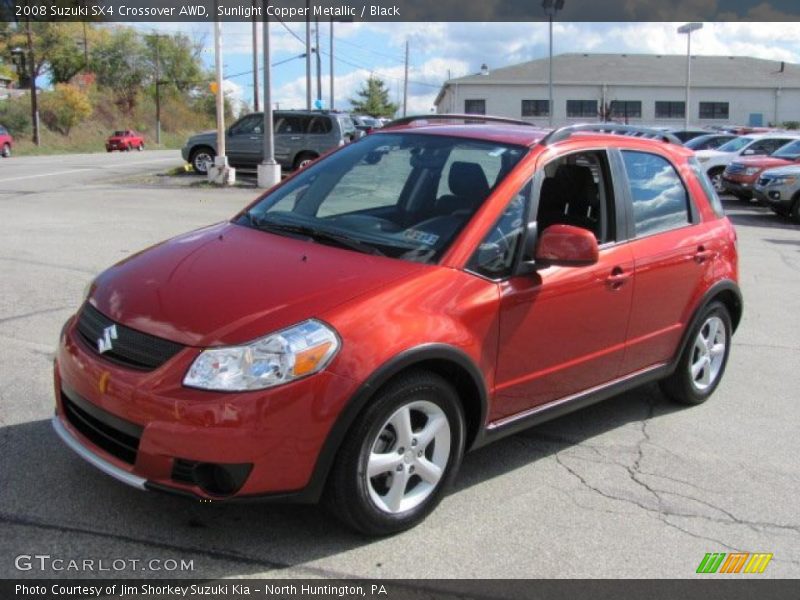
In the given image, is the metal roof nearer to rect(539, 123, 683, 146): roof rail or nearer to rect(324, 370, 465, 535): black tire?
rect(539, 123, 683, 146): roof rail

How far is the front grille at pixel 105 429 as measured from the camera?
3197mm

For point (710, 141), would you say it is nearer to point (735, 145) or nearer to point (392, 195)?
point (735, 145)

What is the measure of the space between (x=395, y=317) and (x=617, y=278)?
5.22ft

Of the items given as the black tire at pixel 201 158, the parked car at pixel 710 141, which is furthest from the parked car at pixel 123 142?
the parked car at pixel 710 141

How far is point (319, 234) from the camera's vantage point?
406 centimetres

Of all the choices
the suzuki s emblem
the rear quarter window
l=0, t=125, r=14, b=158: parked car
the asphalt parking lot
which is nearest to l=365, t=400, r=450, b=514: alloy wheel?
the asphalt parking lot

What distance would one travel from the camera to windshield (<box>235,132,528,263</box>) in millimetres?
3941

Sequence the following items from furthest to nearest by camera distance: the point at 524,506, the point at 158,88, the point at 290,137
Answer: the point at 158,88 < the point at 290,137 < the point at 524,506

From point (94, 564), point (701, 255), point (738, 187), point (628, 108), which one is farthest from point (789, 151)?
point (628, 108)

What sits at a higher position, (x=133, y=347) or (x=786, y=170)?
(x=786, y=170)

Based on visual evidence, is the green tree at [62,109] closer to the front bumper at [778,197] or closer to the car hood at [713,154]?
the car hood at [713,154]

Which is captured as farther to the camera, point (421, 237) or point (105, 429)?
point (421, 237)

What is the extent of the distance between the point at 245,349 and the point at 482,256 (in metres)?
1.27

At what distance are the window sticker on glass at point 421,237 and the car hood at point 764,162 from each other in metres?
17.7
